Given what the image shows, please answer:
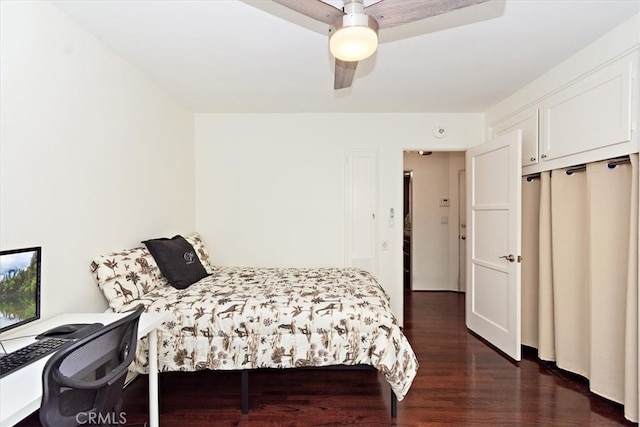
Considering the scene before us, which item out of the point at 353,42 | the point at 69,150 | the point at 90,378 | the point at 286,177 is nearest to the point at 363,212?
the point at 286,177

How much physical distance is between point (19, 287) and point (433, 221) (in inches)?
199

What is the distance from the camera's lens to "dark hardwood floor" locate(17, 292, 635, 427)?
2047 mm

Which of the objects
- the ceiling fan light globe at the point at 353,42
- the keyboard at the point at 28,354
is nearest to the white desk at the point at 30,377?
the keyboard at the point at 28,354

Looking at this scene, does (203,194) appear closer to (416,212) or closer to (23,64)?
(23,64)

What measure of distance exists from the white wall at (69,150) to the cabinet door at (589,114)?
3.36 metres

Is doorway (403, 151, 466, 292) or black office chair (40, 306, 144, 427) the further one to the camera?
doorway (403, 151, 466, 292)

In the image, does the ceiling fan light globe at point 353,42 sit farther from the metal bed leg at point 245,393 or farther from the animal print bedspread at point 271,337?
the metal bed leg at point 245,393

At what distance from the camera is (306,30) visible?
79.5 inches

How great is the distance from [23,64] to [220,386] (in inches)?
92.2

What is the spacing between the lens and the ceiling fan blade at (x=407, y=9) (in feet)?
4.23

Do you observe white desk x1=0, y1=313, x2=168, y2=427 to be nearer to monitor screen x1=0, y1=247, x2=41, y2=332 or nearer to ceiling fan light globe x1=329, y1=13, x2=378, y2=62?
monitor screen x1=0, y1=247, x2=41, y2=332

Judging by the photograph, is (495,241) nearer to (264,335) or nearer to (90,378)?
(264,335)

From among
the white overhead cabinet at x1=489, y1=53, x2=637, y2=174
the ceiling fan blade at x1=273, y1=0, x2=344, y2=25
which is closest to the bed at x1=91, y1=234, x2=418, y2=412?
the ceiling fan blade at x1=273, y1=0, x2=344, y2=25

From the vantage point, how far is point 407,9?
4.43 feet
